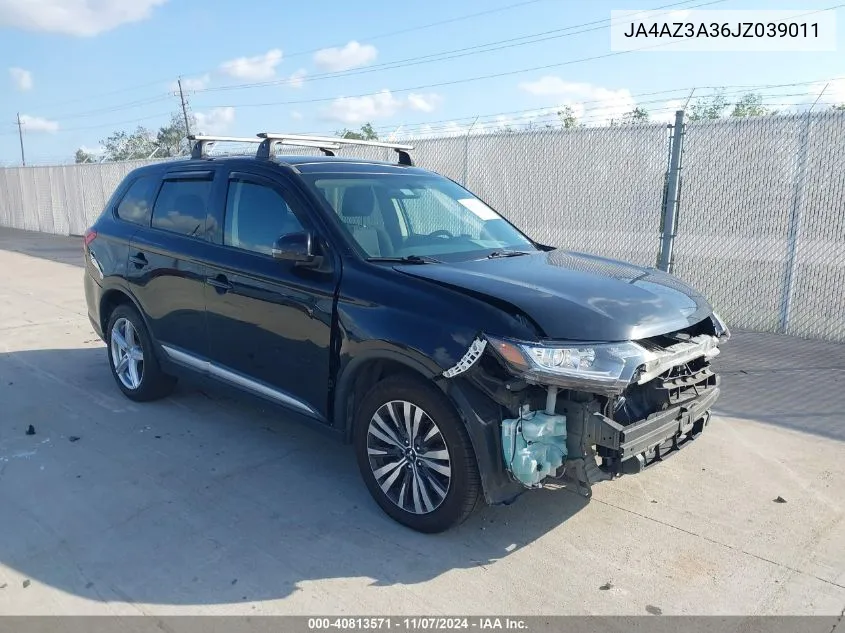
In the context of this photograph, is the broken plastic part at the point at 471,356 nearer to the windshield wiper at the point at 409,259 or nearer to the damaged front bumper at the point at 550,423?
the damaged front bumper at the point at 550,423

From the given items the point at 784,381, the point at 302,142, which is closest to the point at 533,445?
the point at 302,142

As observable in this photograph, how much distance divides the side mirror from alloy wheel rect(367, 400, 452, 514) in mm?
932

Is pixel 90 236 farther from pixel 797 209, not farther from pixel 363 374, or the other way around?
pixel 797 209

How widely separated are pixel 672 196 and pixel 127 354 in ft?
20.0

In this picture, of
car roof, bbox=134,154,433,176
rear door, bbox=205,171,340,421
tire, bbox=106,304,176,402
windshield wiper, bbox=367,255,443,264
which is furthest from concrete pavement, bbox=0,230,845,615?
car roof, bbox=134,154,433,176

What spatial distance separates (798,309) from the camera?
743 centimetres

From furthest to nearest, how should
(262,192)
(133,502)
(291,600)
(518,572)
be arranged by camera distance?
(262,192), (133,502), (518,572), (291,600)

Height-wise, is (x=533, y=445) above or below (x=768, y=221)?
below

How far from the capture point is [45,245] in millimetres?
18719

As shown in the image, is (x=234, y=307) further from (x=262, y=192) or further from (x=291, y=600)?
(x=291, y=600)

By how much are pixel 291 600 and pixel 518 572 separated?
42.2 inches

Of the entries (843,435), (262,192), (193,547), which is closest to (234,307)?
(262,192)
